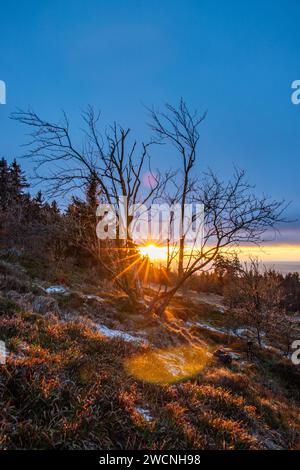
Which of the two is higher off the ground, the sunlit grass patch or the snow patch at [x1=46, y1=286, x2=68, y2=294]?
the snow patch at [x1=46, y1=286, x2=68, y2=294]

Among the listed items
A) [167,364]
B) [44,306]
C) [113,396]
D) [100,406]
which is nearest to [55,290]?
[44,306]

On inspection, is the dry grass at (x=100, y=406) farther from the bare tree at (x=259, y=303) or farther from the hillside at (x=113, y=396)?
the bare tree at (x=259, y=303)

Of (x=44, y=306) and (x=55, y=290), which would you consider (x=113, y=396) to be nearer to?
(x=44, y=306)

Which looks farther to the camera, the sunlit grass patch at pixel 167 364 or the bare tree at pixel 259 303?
the bare tree at pixel 259 303

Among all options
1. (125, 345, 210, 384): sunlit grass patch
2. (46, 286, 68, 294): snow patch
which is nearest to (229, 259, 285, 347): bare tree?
(125, 345, 210, 384): sunlit grass patch

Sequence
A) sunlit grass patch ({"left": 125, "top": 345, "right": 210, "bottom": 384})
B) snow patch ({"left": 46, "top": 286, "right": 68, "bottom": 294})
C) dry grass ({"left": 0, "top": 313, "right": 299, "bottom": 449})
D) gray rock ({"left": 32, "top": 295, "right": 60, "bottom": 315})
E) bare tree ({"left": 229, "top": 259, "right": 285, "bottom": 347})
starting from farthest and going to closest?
bare tree ({"left": 229, "top": 259, "right": 285, "bottom": 347}), snow patch ({"left": 46, "top": 286, "right": 68, "bottom": 294}), gray rock ({"left": 32, "top": 295, "right": 60, "bottom": 315}), sunlit grass patch ({"left": 125, "top": 345, "right": 210, "bottom": 384}), dry grass ({"left": 0, "top": 313, "right": 299, "bottom": 449})

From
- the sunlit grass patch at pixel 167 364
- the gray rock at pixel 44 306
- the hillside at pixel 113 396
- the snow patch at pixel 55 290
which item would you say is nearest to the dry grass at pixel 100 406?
the hillside at pixel 113 396

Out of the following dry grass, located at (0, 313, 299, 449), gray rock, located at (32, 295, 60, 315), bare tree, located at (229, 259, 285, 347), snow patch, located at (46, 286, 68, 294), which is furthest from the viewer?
bare tree, located at (229, 259, 285, 347)

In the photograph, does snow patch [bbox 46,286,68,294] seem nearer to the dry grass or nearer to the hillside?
the hillside

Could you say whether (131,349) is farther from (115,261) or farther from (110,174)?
(110,174)

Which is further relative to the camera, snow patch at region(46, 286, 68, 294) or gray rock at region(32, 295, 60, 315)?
snow patch at region(46, 286, 68, 294)

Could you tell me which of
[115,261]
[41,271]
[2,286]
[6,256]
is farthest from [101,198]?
[6,256]

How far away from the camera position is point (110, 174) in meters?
13.4

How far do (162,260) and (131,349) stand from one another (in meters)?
6.39
